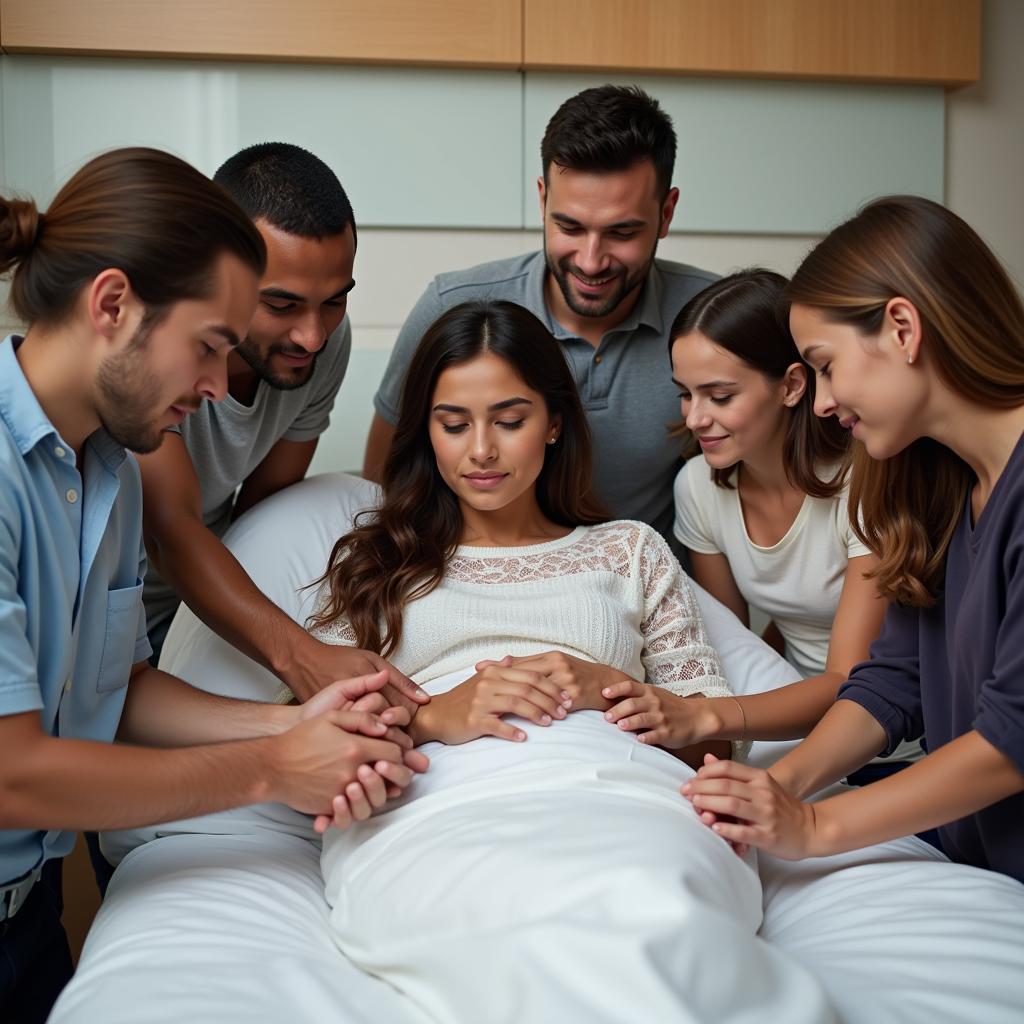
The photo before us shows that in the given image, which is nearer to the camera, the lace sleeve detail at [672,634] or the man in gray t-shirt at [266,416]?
the man in gray t-shirt at [266,416]

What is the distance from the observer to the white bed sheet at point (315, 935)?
1.17 metres

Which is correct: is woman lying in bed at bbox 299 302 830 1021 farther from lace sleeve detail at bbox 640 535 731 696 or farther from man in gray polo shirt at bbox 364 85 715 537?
man in gray polo shirt at bbox 364 85 715 537

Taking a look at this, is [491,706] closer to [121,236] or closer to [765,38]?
[121,236]

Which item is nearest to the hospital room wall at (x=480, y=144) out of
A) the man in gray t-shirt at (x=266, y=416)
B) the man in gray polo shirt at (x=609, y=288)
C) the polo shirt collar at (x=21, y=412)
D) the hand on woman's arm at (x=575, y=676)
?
Result: the man in gray polo shirt at (x=609, y=288)

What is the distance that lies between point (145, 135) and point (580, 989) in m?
2.88

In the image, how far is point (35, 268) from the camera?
4.34 feet

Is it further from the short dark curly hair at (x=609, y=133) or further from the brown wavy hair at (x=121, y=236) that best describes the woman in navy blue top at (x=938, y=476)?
the short dark curly hair at (x=609, y=133)

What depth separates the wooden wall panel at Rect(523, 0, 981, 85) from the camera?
10.6ft

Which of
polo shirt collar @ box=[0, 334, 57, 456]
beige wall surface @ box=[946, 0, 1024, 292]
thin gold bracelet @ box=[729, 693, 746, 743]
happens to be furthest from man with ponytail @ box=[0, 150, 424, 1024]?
beige wall surface @ box=[946, 0, 1024, 292]

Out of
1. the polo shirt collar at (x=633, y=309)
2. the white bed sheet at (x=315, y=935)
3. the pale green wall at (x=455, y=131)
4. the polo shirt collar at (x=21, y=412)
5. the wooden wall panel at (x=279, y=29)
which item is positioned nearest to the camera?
the white bed sheet at (x=315, y=935)

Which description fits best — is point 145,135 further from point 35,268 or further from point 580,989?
point 580,989

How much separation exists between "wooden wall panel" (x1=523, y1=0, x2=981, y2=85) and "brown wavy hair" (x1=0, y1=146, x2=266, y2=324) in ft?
6.96

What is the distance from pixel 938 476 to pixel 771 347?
64cm

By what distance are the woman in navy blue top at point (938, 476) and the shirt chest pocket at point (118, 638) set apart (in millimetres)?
756
